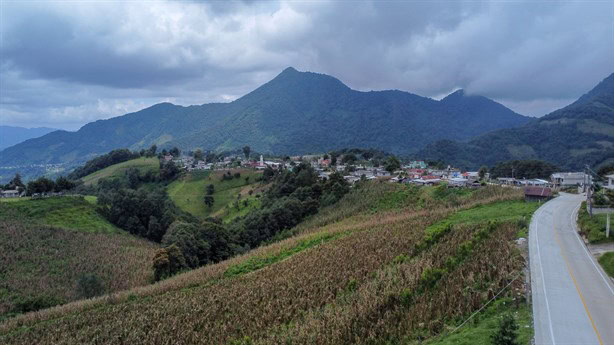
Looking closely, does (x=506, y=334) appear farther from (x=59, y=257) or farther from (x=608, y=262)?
(x=59, y=257)

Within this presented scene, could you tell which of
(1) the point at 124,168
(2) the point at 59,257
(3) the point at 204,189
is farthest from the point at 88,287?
(1) the point at 124,168

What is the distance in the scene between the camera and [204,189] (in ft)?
290

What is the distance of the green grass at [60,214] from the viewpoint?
173 feet

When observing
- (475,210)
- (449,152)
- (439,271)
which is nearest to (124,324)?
(439,271)

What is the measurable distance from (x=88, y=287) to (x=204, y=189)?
5419 centimetres

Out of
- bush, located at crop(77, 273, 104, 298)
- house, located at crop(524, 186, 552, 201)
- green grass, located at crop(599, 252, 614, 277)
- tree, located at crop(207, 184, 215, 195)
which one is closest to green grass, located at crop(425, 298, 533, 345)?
green grass, located at crop(599, 252, 614, 277)

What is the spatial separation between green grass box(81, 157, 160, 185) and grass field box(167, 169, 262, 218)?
14.8 meters

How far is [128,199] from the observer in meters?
64.2

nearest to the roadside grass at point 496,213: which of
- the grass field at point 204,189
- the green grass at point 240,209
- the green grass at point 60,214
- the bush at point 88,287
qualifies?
the bush at point 88,287

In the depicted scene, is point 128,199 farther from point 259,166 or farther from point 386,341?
point 386,341

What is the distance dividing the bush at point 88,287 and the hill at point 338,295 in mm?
5869

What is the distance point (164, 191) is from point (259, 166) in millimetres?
25012

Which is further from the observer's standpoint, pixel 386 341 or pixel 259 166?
pixel 259 166

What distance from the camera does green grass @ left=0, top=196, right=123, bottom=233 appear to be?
5288cm
